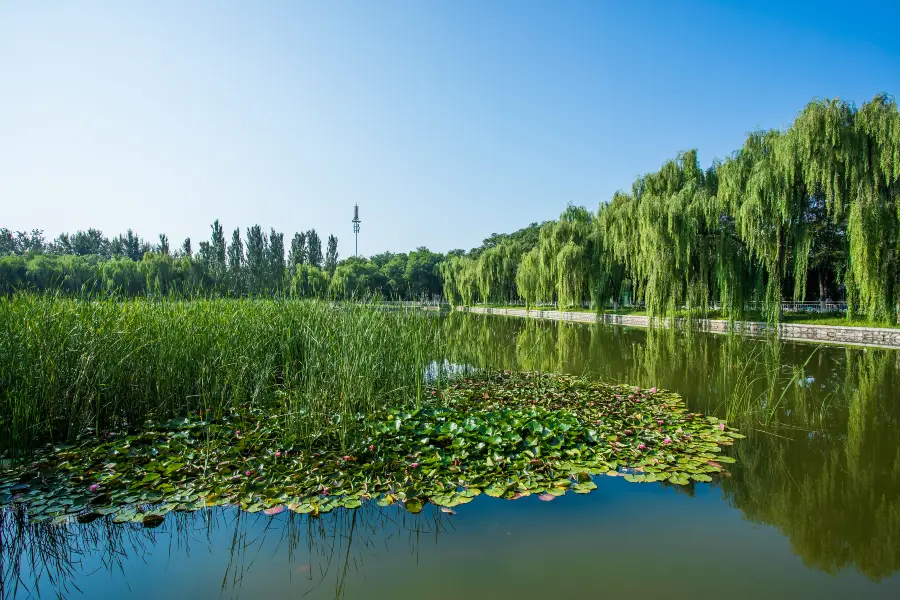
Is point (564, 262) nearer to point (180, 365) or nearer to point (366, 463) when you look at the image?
point (180, 365)

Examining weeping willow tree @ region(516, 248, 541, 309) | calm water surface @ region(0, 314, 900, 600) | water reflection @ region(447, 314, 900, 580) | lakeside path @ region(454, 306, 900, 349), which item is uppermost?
weeping willow tree @ region(516, 248, 541, 309)

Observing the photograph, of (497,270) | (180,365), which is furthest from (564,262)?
(180,365)

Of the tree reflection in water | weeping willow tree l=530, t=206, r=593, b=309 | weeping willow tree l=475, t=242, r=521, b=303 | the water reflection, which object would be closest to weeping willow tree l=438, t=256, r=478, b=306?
weeping willow tree l=475, t=242, r=521, b=303

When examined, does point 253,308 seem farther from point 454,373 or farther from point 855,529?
point 855,529

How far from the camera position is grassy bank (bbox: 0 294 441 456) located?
3.57 m

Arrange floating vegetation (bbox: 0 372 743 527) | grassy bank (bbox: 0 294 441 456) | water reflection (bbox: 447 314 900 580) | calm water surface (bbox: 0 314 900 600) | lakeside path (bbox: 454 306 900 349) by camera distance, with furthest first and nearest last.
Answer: lakeside path (bbox: 454 306 900 349) → grassy bank (bbox: 0 294 441 456) → floating vegetation (bbox: 0 372 743 527) → water reflection (bbox: 447 314 900 580) → calm water surface (bbox: 0 314 900 600)

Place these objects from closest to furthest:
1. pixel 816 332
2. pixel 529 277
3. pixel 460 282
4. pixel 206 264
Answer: pixel 816 332 → pixel 529 277 → pixel 460 282 → pixel 206 264

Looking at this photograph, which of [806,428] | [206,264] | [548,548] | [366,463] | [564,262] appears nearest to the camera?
[548,548]

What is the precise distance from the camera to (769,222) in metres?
11.5

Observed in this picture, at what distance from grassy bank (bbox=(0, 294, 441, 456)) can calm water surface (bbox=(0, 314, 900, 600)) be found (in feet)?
3.46

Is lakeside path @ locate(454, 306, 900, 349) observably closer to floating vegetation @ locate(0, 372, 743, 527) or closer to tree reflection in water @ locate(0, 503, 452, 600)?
floating vegetation @ locate(0, 372, 743, 527)

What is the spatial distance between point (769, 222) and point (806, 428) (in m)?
9.00

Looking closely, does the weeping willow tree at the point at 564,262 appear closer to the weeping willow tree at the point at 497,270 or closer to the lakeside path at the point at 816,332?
the lakeside path at the point at 816,332

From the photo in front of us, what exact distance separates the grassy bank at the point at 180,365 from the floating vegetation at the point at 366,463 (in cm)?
23
